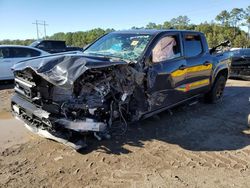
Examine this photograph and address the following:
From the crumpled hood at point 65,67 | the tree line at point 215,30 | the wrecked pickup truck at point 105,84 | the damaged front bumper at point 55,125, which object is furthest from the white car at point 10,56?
the tree line at point 215,30

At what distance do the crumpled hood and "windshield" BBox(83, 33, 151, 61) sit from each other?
798mm

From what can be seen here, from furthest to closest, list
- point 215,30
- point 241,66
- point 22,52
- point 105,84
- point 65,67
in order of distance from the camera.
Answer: point 215,30 < point 241,66 < point 22,52 < point 105,84 < point 65,67

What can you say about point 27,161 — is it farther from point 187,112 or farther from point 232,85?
point 232,85

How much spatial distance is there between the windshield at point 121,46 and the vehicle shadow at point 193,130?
1.44 meters

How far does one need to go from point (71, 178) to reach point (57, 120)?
0.88 meters

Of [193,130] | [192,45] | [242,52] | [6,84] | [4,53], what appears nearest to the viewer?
[193,130]

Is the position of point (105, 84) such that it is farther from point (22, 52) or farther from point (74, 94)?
point (22, 52)

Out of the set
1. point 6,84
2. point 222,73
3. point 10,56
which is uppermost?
point 10,56

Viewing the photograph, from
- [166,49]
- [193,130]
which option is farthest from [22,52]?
[193,130]

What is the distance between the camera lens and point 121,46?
5.61 meters

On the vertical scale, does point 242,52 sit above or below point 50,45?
below

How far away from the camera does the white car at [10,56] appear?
34.2ft

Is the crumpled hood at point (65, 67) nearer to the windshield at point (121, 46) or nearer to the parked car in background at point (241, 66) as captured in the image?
the windshield at point (121, 46)

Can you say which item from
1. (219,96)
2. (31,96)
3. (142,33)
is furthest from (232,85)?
(31,96)
